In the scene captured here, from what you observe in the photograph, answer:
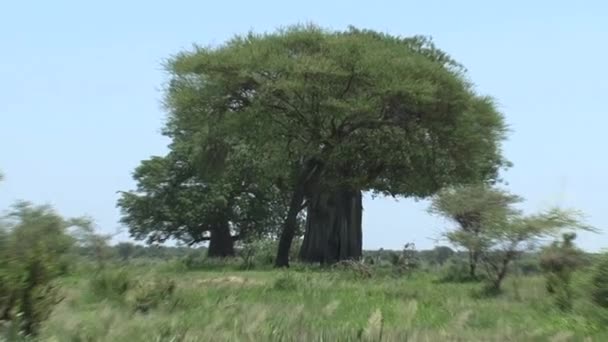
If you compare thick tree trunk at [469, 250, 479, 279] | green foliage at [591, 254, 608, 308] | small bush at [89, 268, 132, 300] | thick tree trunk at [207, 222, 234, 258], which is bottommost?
small bush at [89, 268, 132, 300]

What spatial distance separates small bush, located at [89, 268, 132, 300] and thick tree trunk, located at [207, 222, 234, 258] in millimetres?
45399

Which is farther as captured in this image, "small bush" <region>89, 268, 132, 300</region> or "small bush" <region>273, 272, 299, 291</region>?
"small bush" <region>273, 272, 299, 291</region>

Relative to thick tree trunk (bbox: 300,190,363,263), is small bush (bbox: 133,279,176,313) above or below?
below

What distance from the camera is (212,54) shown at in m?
37.0

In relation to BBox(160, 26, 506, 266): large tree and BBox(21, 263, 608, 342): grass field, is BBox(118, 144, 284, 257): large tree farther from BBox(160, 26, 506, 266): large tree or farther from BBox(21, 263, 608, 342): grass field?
BBox(21, 263, 608, 342): grass field

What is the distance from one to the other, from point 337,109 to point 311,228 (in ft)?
34.0

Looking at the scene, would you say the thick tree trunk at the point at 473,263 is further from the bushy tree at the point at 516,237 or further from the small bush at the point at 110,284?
the small bush at the point at 110,284

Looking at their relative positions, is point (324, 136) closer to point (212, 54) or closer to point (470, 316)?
point (212, 54)

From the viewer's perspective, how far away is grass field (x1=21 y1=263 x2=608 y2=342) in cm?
845

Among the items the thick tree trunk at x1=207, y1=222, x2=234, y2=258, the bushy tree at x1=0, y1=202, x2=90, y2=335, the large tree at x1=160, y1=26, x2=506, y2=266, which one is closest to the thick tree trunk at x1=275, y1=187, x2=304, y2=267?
the large tree at x1=160, y1=26, x2=506, y2=266

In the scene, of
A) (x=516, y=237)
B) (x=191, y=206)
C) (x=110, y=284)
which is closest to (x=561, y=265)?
(x=516, y=237)

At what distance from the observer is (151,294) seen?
45.6 feet

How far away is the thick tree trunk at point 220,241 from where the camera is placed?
→ 61.1 m

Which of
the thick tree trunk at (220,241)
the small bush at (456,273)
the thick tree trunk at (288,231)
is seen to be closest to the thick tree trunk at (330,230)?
the thick tree trunk at (288,231)
